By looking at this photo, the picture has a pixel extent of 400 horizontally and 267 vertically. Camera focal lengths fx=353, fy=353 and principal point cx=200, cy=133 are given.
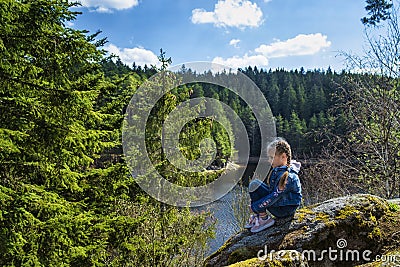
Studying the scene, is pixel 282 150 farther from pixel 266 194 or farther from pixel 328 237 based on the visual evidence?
pixel 328 237

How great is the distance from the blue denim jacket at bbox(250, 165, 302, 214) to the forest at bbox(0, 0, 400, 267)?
8.55ft

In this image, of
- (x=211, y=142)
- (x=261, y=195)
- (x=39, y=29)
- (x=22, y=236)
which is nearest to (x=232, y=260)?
(x=261, y=195)

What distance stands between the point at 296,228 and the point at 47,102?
10.8ft

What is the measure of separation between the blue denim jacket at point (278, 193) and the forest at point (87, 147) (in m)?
2.61

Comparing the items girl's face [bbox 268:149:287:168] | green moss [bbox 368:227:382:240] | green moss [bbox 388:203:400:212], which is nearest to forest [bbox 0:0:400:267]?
girl's face [bbox 268:149:287:168]

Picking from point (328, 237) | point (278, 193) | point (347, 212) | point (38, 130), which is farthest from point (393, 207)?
point (38, 130)

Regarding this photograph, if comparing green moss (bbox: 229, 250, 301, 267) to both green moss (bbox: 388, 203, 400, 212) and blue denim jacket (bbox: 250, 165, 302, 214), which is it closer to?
blue denim jacket (bbox: 250, 165, 302, 214)

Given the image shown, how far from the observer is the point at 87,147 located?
6332 millimetres

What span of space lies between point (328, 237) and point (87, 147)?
14.7 ft

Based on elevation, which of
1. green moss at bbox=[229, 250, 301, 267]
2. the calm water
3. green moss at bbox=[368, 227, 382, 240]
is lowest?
the calm water

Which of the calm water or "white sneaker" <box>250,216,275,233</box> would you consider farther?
the calm water

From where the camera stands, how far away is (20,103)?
4.14 m

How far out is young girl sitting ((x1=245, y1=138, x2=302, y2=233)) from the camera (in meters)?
3.35

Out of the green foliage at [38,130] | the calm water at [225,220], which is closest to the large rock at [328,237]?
the green foliage at [38,130]
